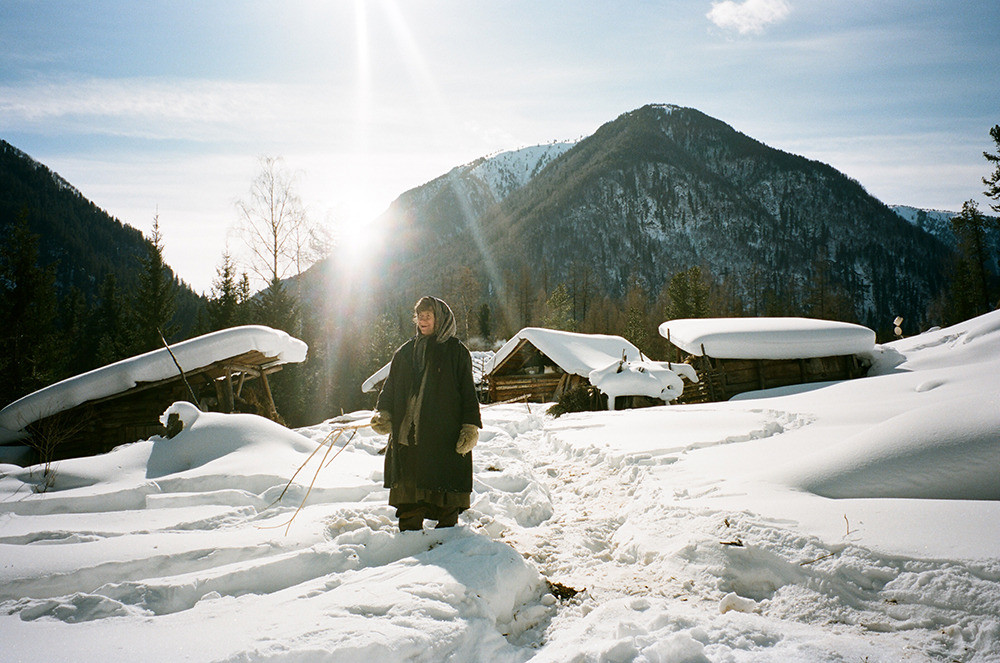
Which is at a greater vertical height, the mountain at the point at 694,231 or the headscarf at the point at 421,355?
the mountain at the point at 694,231

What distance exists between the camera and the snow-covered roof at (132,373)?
35.3ft

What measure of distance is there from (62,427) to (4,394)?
13.0 m

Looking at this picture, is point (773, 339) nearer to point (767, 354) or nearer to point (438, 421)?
point (767, 354)

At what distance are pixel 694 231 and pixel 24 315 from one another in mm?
134791

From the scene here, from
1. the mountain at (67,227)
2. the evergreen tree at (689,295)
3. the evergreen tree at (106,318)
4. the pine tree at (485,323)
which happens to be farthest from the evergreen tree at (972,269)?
the mountain at (67,227)

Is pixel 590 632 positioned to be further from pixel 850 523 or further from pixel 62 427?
pixel 62 427

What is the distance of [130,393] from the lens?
11469 millimetres

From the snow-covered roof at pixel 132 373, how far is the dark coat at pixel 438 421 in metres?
8.87

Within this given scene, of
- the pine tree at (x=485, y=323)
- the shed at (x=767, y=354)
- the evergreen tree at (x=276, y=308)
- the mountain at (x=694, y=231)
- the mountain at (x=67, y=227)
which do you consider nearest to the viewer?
the shed at (x=767, y=354)

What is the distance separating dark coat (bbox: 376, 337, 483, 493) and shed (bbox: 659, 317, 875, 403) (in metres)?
16.8

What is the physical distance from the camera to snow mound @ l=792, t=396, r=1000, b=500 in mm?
3299

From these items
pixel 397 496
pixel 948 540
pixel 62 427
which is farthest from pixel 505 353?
pixel 948 540

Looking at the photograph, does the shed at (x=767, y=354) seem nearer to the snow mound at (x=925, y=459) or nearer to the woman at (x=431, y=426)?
the snow mound at (x=925, y=459)

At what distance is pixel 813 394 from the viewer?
11.9 m
